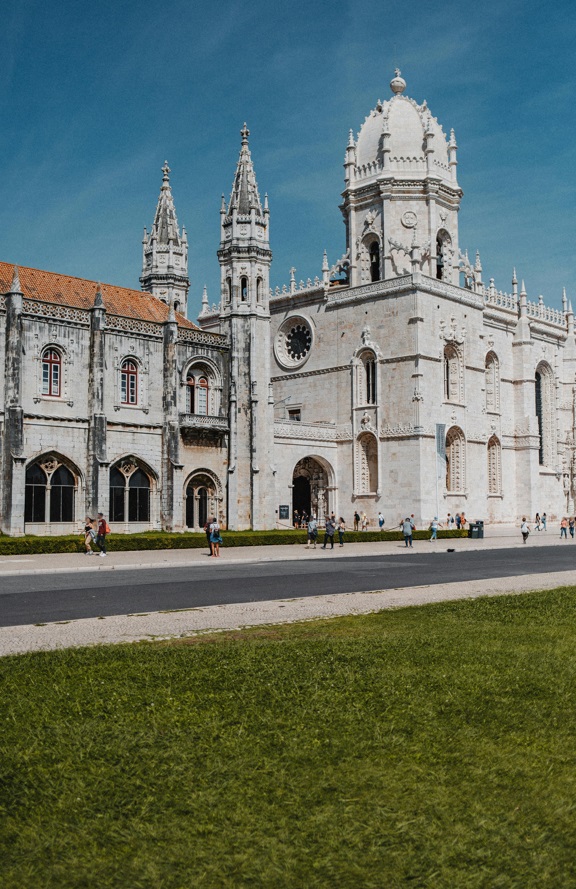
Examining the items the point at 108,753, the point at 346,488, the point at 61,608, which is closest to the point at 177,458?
the point at 346,488

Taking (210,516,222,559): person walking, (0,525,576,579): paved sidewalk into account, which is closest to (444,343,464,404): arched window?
(0,525,576,579): paved sidewalk

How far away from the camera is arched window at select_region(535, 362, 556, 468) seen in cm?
6750

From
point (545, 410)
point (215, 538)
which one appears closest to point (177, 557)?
point (215, 538)

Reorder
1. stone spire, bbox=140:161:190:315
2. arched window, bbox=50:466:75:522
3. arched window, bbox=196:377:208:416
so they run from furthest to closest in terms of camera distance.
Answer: stone spire, bbox=140:161:190:315 → arched window, bbox=196:377:208:416 → arched window, bbox=50:466:75:522

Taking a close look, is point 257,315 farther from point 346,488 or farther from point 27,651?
point 27,651

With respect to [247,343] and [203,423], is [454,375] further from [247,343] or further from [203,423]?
[203,423]

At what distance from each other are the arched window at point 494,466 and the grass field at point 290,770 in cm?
5345

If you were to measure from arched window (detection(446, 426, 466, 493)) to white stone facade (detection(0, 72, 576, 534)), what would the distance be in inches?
4.7

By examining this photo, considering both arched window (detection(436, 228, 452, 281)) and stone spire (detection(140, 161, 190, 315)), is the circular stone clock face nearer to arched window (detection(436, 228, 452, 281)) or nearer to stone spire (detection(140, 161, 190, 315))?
arched window (detection(436, 228, 452, 281))

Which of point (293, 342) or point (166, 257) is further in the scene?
point (293, 342)

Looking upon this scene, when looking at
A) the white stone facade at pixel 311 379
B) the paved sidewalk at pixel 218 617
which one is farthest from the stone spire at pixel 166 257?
the paved sidewalk at pixel 218 617

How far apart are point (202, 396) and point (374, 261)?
1931 centimetres

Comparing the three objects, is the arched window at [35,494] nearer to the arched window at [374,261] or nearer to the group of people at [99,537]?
the group of people at [99,537]

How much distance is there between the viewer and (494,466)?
202 feet
